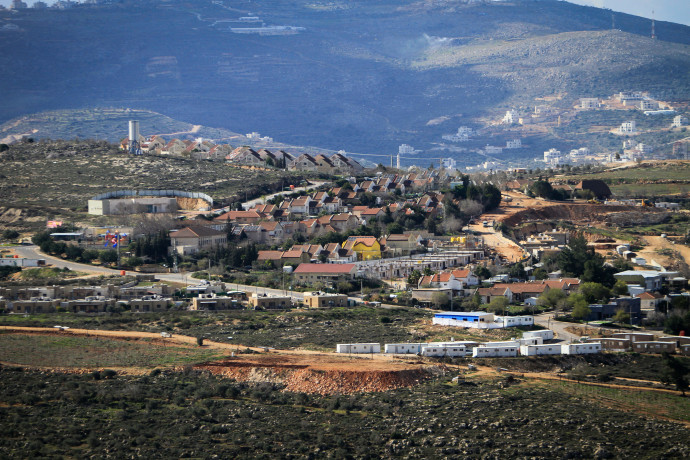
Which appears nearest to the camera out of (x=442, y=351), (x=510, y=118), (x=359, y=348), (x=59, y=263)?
(x=442, y=351)

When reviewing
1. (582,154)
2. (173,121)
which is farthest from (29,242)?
(173,121)

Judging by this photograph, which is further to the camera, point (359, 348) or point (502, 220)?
point (502, 220)

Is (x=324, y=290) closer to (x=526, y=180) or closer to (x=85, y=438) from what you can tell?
(x=85, y=438)

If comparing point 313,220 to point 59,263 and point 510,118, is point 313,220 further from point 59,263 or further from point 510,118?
point 510,118

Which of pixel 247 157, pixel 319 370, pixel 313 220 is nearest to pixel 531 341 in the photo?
pixel 319 370

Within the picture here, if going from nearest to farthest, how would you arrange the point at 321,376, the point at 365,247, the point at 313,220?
the point at 321,376 → the point at 365,247 → the point at 313,220

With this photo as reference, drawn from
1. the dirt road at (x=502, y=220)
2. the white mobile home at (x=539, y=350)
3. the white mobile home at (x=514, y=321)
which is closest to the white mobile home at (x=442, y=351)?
the white mobile home at (x=539, y=350)

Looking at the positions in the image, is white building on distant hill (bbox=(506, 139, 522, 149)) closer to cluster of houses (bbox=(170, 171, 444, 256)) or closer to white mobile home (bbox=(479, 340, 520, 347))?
cluster of houses (bbox=(170, 171, 444, 256))
